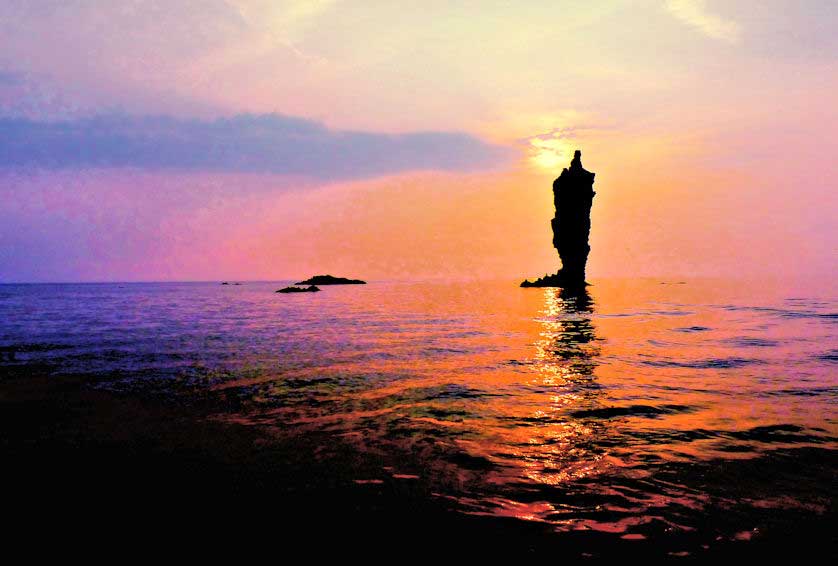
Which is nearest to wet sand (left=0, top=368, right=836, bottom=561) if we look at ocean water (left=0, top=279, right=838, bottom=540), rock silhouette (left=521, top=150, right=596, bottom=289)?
ocean water (left=0, top=279, right=838, bottom=540)

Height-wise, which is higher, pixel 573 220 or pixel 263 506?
pixel 573 220

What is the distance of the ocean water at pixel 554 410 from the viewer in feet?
20.2

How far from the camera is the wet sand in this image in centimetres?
498

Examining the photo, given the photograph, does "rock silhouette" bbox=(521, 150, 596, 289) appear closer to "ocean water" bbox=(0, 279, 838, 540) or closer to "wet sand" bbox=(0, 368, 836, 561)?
"ocean water" bbox=(0, 279, 838, 540)

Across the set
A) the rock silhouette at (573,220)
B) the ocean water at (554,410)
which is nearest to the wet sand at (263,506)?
the ocean water at (554,410)

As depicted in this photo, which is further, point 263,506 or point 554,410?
point 554,410

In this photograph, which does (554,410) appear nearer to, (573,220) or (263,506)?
(263,506)

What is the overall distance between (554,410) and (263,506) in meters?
7.02

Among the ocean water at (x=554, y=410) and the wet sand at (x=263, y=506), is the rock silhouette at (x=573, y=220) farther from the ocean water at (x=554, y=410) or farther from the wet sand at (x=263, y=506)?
the wet sand at (x=263, y=506)

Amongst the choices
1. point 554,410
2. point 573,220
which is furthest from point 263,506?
point 573,220

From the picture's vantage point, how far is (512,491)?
6398 mm

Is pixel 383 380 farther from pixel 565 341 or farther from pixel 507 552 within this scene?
pixel 565 341

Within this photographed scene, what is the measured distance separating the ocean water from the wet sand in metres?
0.21

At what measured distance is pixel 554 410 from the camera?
1086 cm
